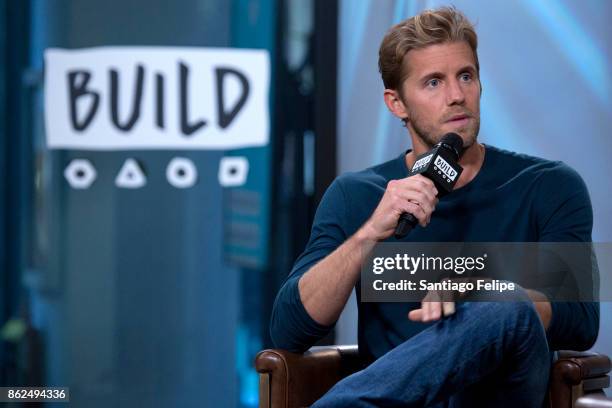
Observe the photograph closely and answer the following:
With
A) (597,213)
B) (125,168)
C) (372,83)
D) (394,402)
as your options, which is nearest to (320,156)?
(372,83)

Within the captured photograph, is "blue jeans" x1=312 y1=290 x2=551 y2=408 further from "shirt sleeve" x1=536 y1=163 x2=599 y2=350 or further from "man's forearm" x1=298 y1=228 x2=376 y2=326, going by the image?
"man's forearm" x1=298 y1=228 x2=376 y2=326

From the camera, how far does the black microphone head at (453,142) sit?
1.96 metres

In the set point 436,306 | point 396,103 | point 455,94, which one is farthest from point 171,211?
point 436,306

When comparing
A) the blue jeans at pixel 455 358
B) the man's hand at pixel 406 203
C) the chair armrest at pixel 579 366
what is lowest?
the chair armrest at pixel 579 366

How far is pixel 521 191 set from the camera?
2.10m

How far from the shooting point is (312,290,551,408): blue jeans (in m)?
1.66

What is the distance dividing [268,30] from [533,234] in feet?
5.51

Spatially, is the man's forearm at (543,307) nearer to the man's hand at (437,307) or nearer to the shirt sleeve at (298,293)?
the man's hand at (437,307)

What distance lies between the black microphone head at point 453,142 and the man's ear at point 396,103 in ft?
0.88

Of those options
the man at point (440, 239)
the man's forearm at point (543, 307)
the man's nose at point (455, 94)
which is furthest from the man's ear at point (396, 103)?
the man's forearm at point (543, 307)

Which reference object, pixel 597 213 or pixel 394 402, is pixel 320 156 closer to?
pixel 597 213

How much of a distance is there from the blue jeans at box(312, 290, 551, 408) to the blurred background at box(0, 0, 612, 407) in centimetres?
170

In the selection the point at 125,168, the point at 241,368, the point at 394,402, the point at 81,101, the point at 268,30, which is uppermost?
the point at 268,30

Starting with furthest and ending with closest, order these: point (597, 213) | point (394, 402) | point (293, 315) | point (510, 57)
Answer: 1. point (510, 57)
2. point (597, 213)
3. point (293, 315)
4. point (394, 402)
